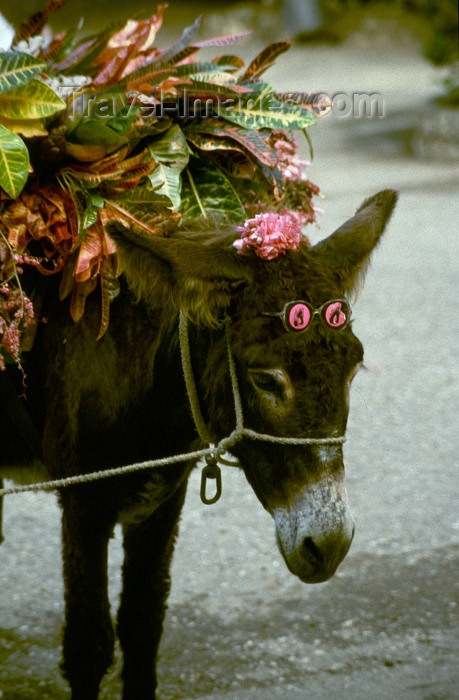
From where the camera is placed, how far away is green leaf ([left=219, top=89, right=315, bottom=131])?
257 cm

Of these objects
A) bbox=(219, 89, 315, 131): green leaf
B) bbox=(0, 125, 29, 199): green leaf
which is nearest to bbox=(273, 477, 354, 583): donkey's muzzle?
bbox=(0, 125, 29, 199): green leaf

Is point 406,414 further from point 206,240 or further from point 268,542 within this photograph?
point 206,240

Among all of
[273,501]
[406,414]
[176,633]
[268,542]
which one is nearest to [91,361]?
[273,501]

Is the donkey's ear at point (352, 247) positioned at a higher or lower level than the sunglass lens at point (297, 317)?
higher

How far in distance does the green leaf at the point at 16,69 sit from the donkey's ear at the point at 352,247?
89 centimetres

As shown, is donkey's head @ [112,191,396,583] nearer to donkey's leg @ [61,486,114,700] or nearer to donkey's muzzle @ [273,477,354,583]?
donkey's muzzle @ [273,477,354,583]

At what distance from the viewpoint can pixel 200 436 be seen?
7.22ft

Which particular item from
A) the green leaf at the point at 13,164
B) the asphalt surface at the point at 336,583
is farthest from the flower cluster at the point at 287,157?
the asphalt surface at the point at 336,583

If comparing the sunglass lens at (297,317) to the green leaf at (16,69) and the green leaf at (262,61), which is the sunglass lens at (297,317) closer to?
the green leaf at (16,69)

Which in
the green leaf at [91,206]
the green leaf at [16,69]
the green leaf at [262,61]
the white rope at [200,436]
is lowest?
the white rope at [200,436]

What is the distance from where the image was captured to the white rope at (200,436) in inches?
76.8

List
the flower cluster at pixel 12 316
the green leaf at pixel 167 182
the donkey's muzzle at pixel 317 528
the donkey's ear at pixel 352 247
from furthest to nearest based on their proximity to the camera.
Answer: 1. the green leaf at pixel 167 182
2. the flower cluster at pixel 12 316
3. the donkey's ear at pixel 352 247
4. the donkey's muzzle at pixel 317 528

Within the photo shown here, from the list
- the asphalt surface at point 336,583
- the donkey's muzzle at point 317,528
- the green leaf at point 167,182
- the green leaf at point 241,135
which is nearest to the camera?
the donkey's muzzle at point 317,528

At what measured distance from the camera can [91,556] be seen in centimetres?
248
